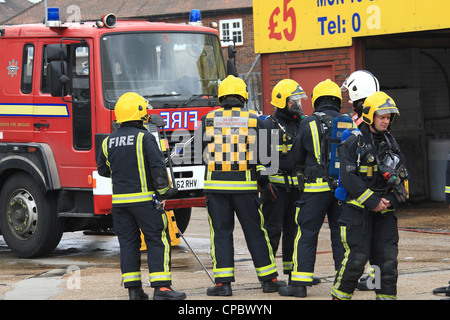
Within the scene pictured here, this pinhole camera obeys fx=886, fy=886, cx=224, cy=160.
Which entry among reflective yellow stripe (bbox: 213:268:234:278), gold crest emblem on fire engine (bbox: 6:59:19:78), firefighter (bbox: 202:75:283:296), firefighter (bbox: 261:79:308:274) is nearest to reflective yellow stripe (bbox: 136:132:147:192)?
firefighter (bbox: 202:75:283:296)

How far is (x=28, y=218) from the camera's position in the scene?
1090 centimetres

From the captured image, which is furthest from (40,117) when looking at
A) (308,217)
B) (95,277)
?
(308,217)

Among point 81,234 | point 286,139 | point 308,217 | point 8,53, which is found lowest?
point 81,234

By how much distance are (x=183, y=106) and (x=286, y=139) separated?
2.61m

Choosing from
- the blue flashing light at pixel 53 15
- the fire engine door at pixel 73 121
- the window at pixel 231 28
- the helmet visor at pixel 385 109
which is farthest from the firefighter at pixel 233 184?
the window at pixel 231 28

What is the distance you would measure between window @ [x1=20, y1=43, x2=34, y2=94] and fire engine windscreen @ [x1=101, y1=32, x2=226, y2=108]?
1.06 metres

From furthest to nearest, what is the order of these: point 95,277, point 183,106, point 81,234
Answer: point 81,234, point 183,106, point 95,277

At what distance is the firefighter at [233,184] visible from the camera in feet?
26.4

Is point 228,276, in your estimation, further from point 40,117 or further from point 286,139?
point 40,117

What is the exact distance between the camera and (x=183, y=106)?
422 inches

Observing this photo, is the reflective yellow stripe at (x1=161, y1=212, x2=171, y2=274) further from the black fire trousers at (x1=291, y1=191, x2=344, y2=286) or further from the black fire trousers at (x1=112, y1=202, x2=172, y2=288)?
the black fire trousers at (x1=291, y1=191, x2=344, y2=286)

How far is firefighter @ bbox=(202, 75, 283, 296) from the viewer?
805 cm

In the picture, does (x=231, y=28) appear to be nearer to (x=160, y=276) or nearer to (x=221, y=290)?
(x=221, y=290)

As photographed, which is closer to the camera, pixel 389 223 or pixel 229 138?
pixel 389 223
